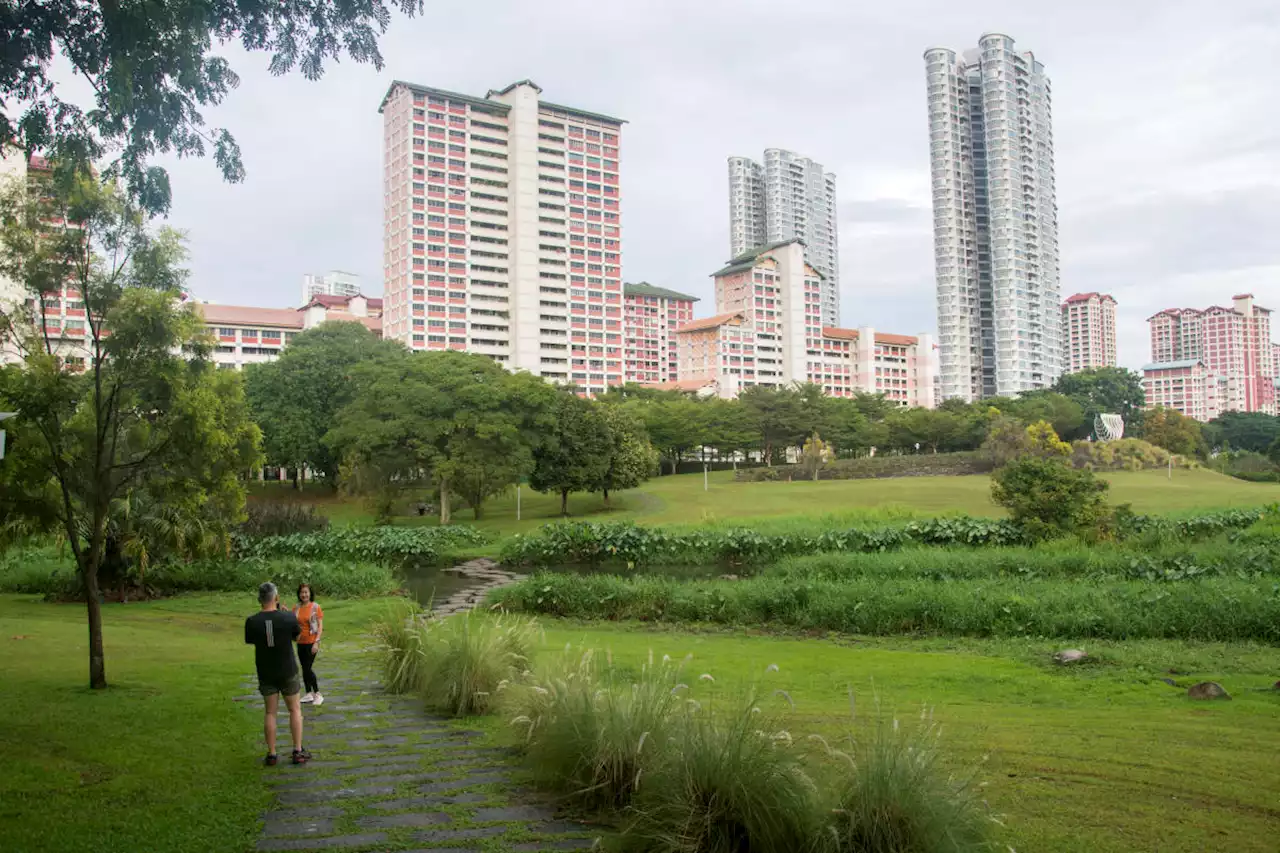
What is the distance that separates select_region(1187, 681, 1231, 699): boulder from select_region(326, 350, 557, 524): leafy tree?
32.7 m

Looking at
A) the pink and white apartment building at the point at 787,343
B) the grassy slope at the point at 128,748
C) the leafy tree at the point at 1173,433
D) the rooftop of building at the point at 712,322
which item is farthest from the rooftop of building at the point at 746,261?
the grassy slope at the point at 128,748

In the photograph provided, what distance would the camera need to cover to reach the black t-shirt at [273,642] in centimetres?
687

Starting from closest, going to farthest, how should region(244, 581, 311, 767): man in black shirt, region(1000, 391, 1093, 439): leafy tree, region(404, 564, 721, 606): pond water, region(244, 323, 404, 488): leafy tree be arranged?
region(244, 581, 311, 767): man in black shirt
region(404, 564, 721, 606): pond water
region(244, 323, 404, 488): leafy tree
region(1000, 391, 1093, 439): leafy tree

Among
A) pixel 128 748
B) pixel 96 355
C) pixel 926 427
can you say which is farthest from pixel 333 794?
pixel 926 427

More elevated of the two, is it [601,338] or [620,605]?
[601,338]

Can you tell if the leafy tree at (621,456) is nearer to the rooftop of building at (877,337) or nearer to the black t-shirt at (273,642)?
the black t-shirt at (273,642)

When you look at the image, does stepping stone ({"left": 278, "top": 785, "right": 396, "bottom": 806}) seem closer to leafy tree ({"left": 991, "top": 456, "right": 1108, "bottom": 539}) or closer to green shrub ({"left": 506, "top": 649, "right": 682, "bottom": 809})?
green shrub ({"left": 506, "top": 649, "right": 682, "bottom": 809})

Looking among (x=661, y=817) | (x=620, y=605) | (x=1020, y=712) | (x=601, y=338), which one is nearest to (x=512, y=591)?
(x=620, y=605)

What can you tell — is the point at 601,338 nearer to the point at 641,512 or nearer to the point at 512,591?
the point at 641,512

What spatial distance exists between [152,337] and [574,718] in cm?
663

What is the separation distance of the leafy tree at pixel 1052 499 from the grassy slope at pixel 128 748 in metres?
20.9

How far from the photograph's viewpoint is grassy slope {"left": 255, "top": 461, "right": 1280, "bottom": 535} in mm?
39156

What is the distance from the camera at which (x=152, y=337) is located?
954 centimetres

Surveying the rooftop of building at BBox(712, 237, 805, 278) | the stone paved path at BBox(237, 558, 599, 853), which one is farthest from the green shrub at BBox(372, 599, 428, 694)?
the rooftop of building at BBox(712, 237, 805, 278)
